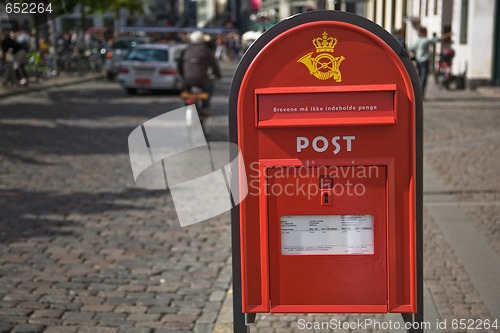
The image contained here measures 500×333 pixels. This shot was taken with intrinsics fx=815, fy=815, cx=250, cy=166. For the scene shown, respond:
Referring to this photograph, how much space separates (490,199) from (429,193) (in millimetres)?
668

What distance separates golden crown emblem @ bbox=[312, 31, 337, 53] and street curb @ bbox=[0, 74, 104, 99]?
2005 cm

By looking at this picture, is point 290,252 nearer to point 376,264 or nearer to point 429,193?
point 376,264

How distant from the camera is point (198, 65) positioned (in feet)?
44.6

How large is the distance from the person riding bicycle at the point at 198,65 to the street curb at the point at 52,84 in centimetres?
1002

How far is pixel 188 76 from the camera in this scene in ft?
44.9

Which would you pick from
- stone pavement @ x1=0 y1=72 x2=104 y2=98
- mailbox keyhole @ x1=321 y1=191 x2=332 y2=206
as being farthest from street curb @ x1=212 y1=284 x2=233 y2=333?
stone pavement @ x1=0 y1=72 x2=104 y2=98

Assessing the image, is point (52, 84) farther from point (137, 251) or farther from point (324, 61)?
point (324, 61)

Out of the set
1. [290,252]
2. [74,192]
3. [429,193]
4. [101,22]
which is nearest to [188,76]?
[74,192]

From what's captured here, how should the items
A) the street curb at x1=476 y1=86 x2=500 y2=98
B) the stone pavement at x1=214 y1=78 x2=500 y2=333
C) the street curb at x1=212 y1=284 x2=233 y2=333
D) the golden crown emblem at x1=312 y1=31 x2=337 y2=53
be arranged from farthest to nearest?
the street curb at x1=476 y1=86 x2=500 y2=98 < the stone pavement at x1=214 y1=78 x2=500 y2=333 < the street curb at x1=212 y1=284 x2=233 y2=333 < the golden crown emblem at x1=312 y1=31 x2=337 y2=53

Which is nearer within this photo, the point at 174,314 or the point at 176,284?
the point at 174,314

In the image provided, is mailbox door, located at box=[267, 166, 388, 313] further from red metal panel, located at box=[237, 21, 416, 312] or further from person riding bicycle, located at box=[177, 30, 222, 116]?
person riding bicycle, located at box=[177, 30, 222, 116]

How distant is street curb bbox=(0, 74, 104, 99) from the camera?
23572 millimetres

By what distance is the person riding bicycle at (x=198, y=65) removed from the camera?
13.6 m

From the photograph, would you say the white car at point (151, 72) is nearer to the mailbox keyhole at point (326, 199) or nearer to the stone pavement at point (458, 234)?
the stone pavement at point (458, 234)
